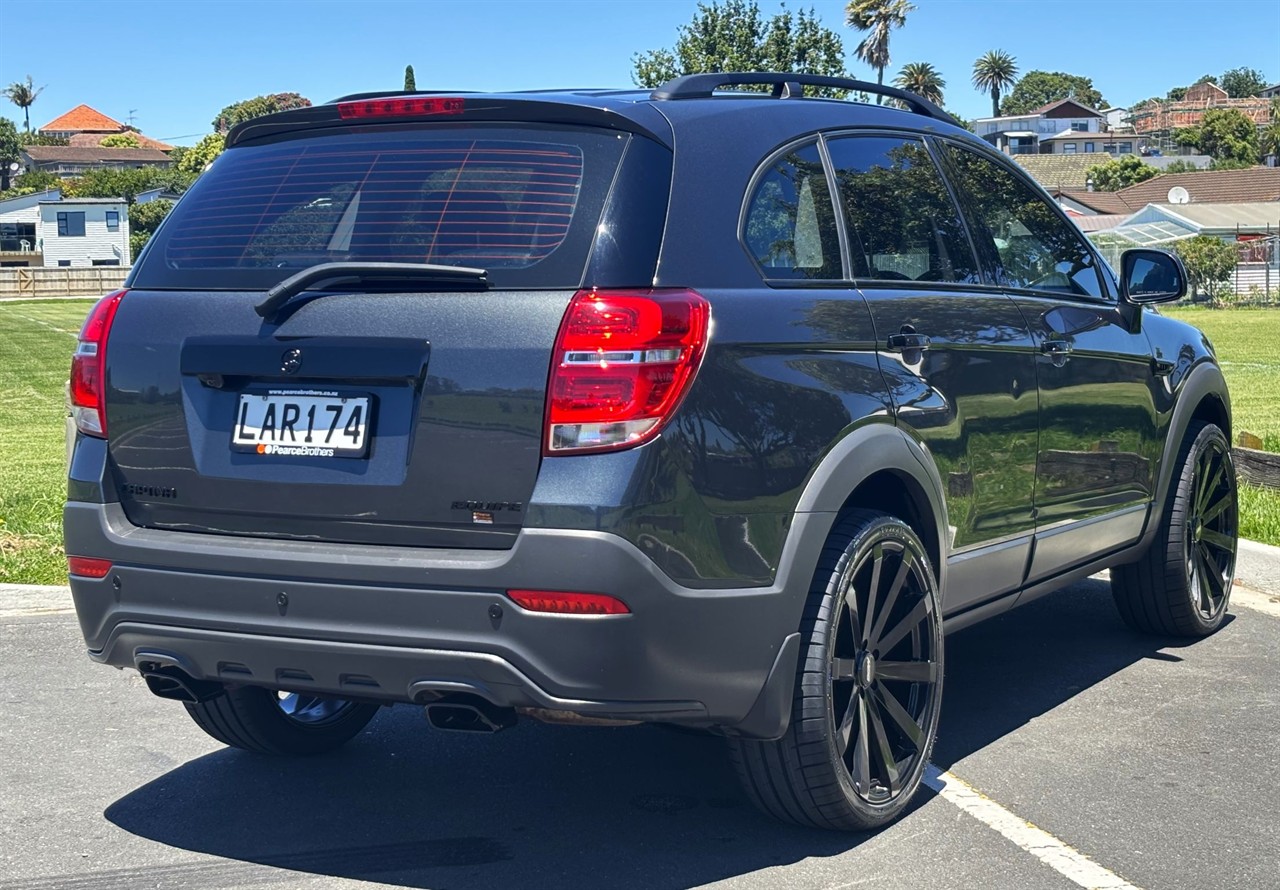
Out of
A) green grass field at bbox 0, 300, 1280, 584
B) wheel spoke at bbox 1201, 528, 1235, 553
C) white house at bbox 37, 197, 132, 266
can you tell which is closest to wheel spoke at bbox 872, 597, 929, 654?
wheel spoke at bbox 1201, 528, 1235, 553

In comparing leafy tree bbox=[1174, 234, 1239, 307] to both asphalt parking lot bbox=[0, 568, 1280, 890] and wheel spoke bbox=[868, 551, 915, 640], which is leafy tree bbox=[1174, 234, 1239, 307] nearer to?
asphalt parking lot bbox=[0, 568, 1280, 890]

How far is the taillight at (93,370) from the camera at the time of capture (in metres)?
4.25

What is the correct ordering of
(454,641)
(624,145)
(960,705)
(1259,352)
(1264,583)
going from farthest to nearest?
(1259,352)
(1264,583)
(960,705)
(624,145)
(454,641)

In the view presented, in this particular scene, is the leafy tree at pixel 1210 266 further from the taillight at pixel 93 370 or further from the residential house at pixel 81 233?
the residential house at pixel 81 233

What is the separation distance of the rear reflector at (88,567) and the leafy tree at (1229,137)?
133 metres

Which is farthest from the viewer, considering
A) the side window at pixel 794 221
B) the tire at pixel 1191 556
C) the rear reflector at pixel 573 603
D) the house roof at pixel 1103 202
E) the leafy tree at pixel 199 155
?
the leafy tree at pixel 199 155

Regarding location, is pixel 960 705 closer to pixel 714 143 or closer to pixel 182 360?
pixel 714 143

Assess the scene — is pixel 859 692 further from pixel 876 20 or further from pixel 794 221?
pixel 876 20

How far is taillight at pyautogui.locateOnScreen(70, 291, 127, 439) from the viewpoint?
4.25 meters

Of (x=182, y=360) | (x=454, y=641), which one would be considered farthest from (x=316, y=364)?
(x=454, y=641)

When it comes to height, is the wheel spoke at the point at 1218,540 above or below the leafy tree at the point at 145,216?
below

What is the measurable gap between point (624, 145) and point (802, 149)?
76 cm

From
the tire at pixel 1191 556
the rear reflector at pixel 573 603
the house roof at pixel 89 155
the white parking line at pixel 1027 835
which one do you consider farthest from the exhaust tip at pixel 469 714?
the house roof at pixel 89 155

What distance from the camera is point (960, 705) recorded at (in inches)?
225
